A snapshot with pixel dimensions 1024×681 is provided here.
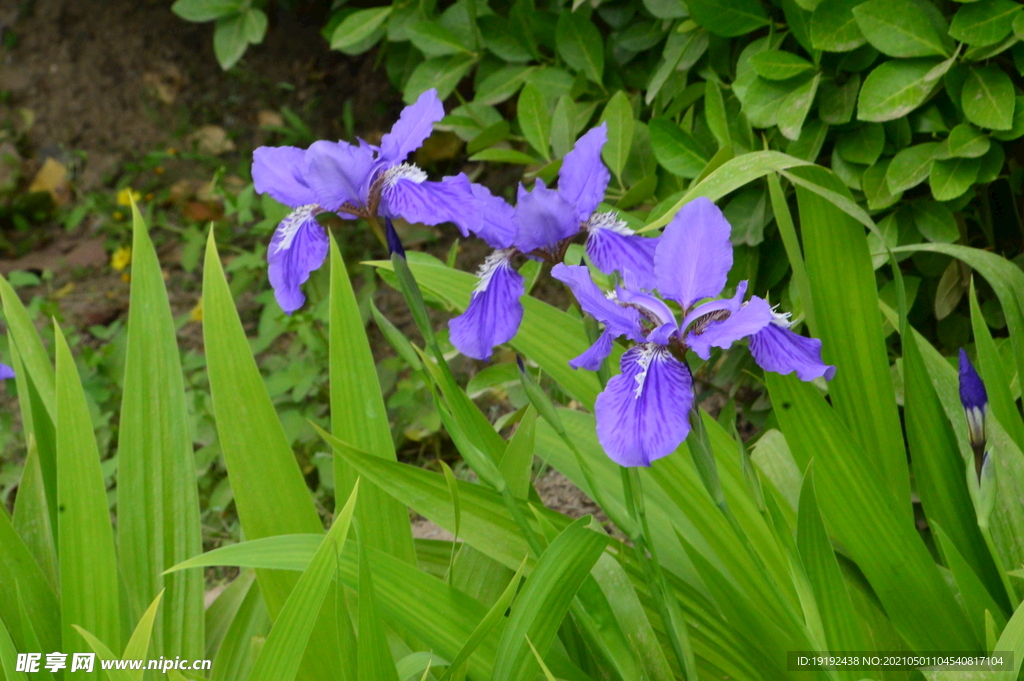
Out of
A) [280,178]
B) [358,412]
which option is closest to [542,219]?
[280,178]

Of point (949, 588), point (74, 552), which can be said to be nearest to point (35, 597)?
point (74, 552)

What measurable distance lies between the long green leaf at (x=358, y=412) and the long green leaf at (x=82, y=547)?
1.12 ft

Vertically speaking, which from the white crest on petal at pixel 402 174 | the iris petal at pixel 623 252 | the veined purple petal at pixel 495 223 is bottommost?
the iris petal at pixel 623 252

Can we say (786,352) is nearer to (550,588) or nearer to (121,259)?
(550,588)

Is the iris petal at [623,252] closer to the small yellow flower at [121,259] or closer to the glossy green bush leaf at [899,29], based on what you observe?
the glossy green bush leaf at [899,29]

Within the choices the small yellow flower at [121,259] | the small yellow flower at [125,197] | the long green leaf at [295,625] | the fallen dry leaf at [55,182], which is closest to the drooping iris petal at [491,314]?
the long green leaf at [295,625]

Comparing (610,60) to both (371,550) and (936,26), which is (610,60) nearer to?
(936,26)

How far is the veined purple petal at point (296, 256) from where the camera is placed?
104 centimetres

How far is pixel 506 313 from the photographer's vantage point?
0.95m

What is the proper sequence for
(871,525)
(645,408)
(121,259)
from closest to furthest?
1. (645,408)
2. (871,525)
3. (121,259)

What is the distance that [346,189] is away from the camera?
3.22ft

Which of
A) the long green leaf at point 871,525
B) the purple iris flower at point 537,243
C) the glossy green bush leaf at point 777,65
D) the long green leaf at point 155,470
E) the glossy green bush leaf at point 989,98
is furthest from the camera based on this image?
the glossy green bush leaf at point 777,65

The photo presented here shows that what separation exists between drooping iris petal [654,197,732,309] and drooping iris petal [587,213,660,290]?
1.6 inches

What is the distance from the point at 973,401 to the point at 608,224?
1.66ft
